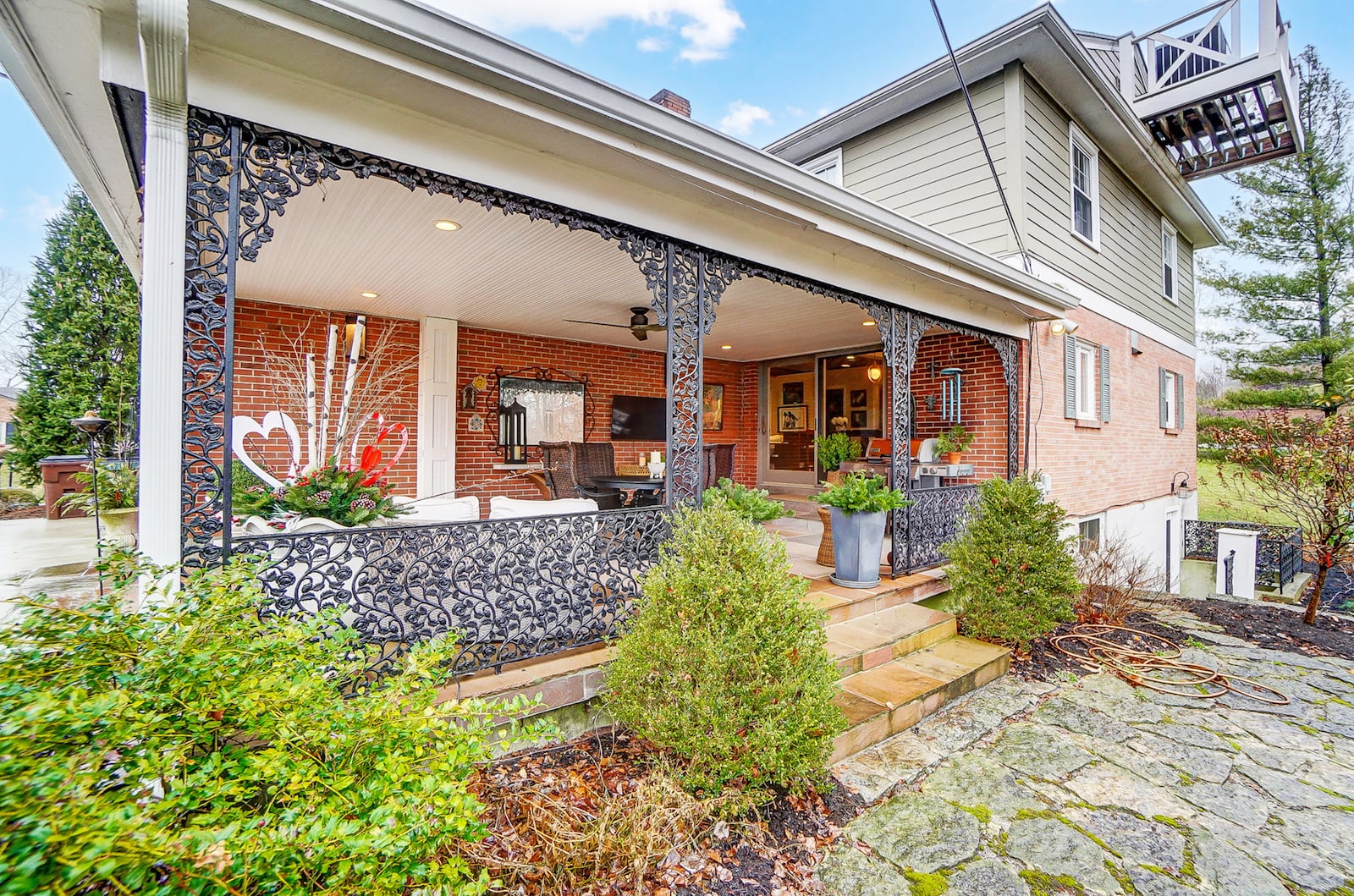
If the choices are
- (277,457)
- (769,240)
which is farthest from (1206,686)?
(277,457)

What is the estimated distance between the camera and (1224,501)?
40.4ft

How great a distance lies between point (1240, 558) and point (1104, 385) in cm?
259

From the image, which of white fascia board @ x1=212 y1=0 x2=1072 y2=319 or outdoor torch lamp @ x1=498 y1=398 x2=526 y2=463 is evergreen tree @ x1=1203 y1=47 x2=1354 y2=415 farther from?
outdoor torch lamp @ x1=498 y1=398 x2=526 y2=463

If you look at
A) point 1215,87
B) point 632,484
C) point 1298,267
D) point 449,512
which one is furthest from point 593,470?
point 1298,267

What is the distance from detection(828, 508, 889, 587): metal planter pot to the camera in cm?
437

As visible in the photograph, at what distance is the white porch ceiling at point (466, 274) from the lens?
353 cm

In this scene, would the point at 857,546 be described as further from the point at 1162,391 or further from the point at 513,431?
the point at 1162,391

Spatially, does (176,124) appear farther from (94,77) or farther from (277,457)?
(277,457)

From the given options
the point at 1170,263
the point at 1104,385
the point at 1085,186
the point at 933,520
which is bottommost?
the point at 933,520

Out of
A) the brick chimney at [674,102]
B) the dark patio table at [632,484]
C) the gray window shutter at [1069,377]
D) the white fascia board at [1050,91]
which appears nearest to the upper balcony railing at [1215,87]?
the white fascia board at [1050,91]

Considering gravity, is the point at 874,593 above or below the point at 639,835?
above

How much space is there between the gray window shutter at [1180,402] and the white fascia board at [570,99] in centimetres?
897

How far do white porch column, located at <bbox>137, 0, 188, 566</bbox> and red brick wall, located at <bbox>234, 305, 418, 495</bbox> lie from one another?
3433mm

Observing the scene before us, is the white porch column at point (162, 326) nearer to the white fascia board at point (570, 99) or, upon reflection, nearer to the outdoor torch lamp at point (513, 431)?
the white fascia board at point (570, 99)
